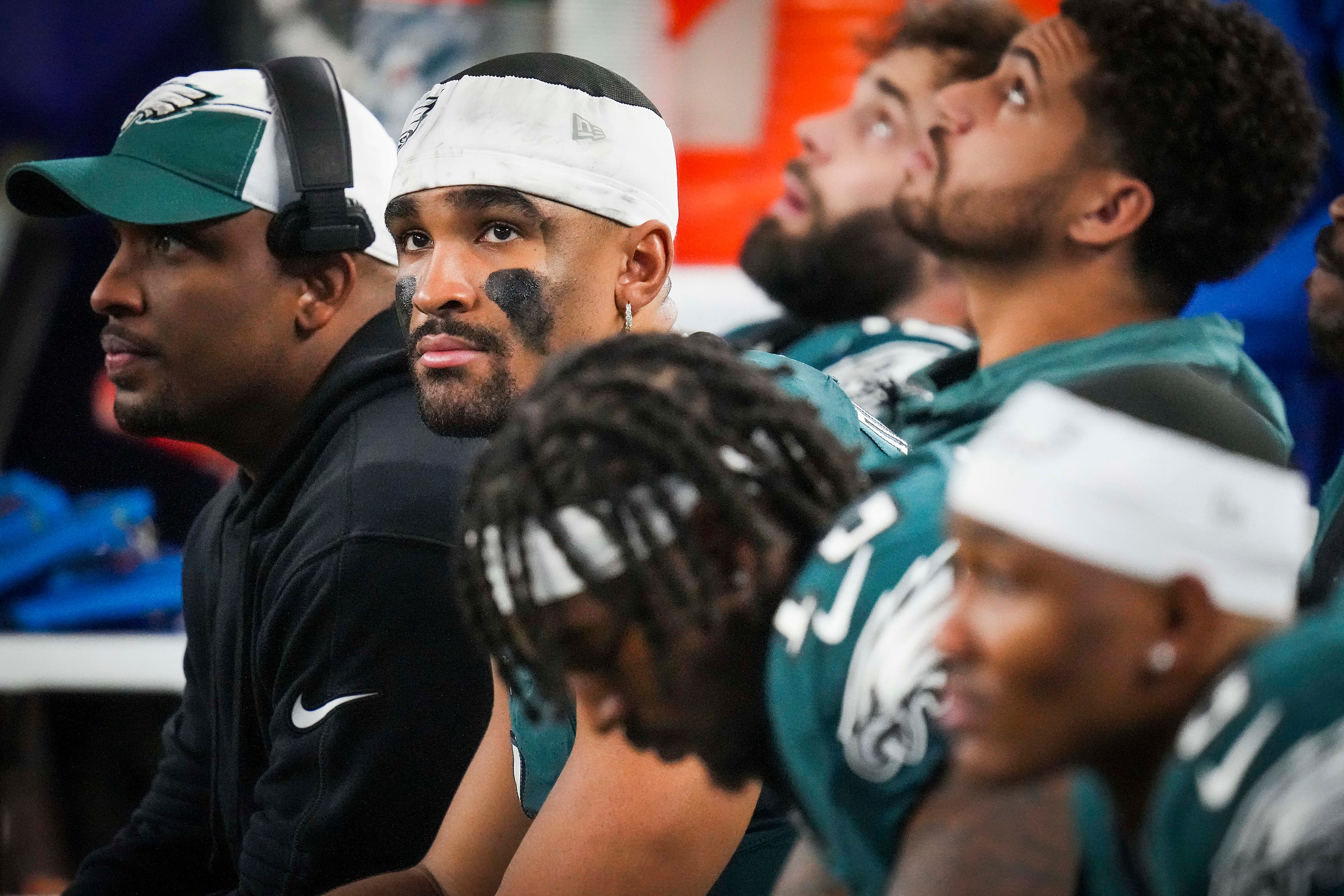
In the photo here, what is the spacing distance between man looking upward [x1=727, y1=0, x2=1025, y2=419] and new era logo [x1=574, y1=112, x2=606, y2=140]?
1121 millimetres

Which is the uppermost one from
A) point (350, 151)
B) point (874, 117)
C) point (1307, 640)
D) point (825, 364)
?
point (1307, 640)

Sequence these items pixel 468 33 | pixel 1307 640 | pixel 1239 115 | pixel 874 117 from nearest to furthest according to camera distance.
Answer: pixel 1307 640 → pixel 1239 115 → pixel 874 117 → pixel 468 33

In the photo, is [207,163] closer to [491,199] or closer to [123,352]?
[123,352]

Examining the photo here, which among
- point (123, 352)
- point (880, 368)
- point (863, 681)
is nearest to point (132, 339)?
point (123, 352)

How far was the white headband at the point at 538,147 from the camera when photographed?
181 centimetres

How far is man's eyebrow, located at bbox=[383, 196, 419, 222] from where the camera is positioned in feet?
6.07

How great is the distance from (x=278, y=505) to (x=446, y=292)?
1.63 feet

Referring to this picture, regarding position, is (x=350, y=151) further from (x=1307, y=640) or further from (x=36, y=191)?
(x=1307, y=640)

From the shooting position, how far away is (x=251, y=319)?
223cm

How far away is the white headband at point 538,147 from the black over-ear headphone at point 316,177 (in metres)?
0.34

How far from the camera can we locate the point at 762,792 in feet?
5.23

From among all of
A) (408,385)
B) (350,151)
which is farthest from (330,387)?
(350,151)

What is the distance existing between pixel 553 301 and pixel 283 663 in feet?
1.75

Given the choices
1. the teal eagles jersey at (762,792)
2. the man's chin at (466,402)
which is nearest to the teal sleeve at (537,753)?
the teal eagles jersey at (762,792)
